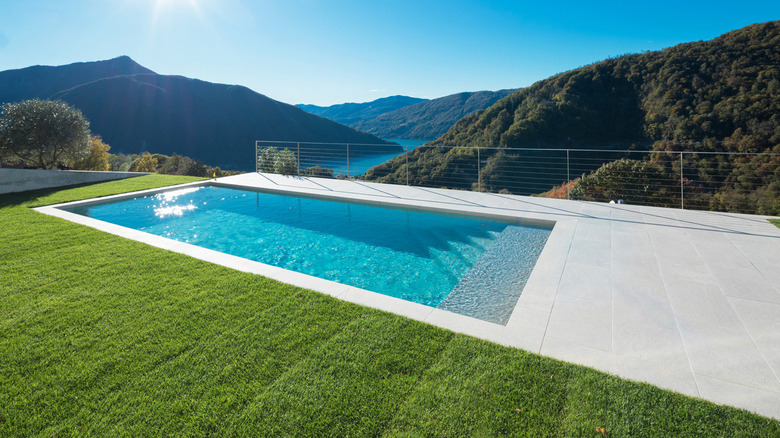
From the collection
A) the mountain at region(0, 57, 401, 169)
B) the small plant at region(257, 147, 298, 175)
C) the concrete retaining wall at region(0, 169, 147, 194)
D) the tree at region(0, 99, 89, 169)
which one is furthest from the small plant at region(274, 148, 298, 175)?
the mountain at region(0, 57, 401, 169)

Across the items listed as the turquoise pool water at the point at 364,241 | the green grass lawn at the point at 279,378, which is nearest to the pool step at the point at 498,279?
the turquoise pool water at the point at 364,241

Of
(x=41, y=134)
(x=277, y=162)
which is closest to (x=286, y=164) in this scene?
(x=277, y=162)

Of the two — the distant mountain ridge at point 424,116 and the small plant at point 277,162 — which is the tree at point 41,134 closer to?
the small plant at point 277,162

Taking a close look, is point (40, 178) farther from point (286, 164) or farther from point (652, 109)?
point (652, 109)

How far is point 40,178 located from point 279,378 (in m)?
9.85

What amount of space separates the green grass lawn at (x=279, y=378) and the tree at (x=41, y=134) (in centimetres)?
906

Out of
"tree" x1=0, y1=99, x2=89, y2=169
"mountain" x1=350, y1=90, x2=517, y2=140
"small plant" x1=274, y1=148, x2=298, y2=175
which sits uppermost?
"mountain" x1=350, y1=90, x2=517, y2=140

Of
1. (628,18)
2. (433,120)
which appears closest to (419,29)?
(628,18)

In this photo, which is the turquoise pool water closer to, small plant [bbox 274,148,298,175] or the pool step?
the pool step

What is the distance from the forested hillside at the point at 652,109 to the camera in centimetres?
1464

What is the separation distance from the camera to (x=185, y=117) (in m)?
41.0

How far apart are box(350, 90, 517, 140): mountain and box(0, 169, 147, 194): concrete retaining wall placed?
98.9 ft

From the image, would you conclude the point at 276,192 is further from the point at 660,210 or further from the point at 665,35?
the point at 665,35

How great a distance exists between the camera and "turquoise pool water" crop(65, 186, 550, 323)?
357 cm
